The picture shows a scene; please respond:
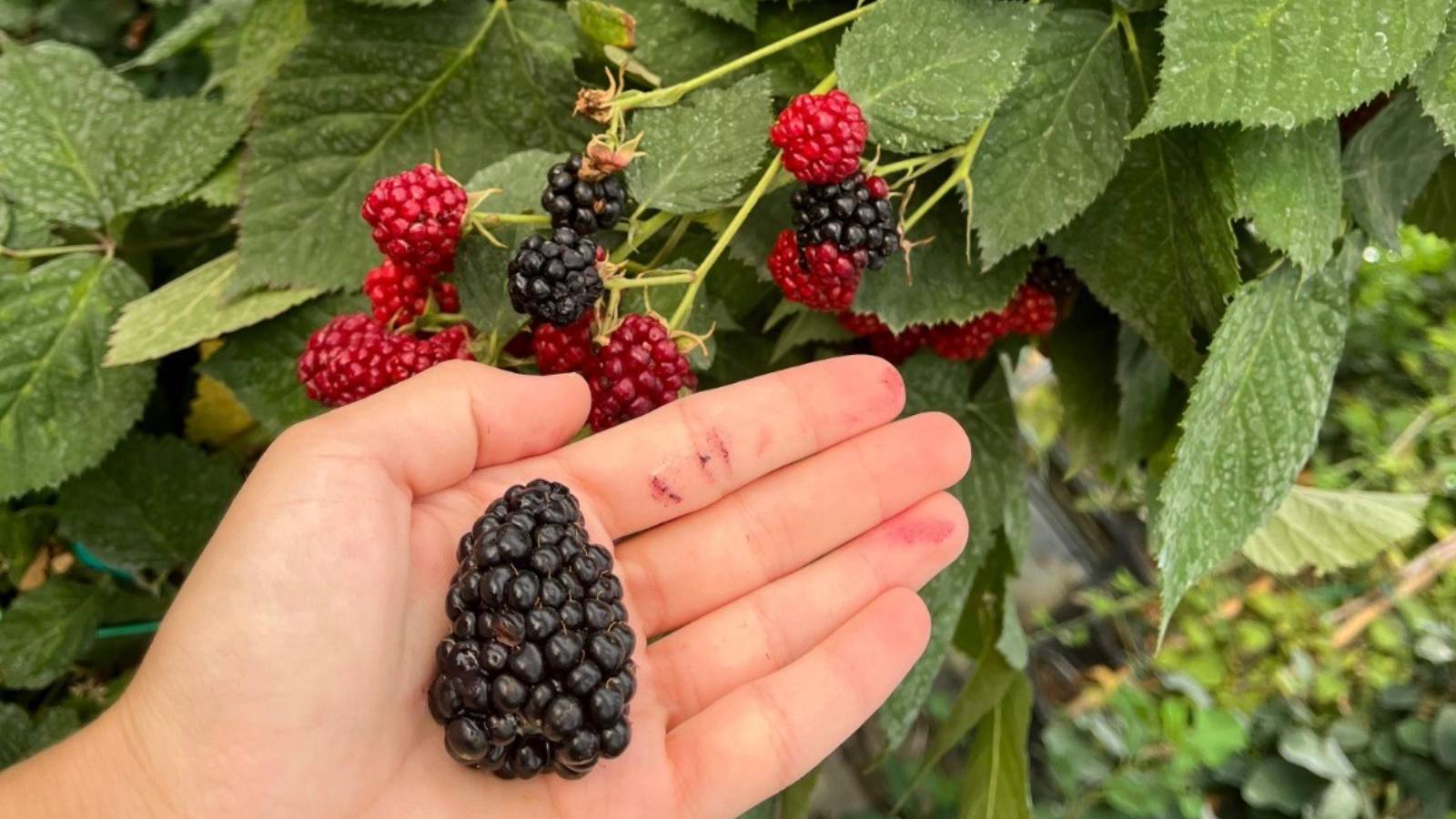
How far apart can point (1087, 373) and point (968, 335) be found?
0.60 feet

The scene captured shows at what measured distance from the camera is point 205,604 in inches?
20.5

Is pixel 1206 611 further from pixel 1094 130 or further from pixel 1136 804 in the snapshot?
pixel 1094 130

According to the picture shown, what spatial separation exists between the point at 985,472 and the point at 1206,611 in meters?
1.00

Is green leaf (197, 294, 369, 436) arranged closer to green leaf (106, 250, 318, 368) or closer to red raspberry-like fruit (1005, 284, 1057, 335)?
green leaf (106, 250, 318, 368)

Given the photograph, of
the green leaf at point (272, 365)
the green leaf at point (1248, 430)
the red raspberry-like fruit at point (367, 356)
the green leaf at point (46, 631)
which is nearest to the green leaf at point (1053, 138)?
the green leaf at point (1248, 430)

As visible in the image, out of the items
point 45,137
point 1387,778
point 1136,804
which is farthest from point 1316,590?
point 45,137

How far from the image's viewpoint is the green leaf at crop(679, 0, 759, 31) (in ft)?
2.32

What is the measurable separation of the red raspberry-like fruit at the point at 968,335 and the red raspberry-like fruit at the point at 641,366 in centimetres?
28

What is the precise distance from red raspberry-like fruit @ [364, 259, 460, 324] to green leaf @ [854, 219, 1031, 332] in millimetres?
290

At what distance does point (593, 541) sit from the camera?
0.66 metres

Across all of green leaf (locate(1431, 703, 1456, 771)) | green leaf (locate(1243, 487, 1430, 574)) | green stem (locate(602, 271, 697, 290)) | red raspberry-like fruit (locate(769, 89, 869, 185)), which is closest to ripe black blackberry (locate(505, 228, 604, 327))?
green stem (locate(602, 271, 697, 290))

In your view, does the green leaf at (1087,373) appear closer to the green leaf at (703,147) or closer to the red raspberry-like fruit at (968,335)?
the red raspberry-like fruit at (968,335)

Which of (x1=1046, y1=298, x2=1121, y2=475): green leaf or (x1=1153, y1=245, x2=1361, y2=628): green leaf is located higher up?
(x1=1153, y1=245, x2=1361, y2=628): green leaf

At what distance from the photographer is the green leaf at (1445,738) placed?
1388 mm
